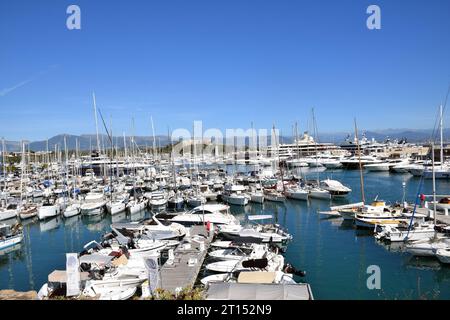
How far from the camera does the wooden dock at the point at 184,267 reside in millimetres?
13658

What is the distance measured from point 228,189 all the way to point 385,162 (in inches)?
1753

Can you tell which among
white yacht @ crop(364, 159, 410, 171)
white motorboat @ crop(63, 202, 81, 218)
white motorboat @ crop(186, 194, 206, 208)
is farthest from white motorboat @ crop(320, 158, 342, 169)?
white motorboat @ crop(63, 202, 81, 218)

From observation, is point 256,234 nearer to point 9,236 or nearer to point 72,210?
point 9,236

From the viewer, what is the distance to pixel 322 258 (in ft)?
62.1

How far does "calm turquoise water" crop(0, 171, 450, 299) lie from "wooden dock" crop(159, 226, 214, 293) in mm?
4400

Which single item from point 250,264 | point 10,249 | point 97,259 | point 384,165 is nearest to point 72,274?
point 97,259

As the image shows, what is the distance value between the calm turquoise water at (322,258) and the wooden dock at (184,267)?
173 inches

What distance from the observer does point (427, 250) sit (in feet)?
58.5

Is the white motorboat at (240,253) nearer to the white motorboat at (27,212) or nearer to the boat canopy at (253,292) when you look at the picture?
the boat canopy at (253,292)

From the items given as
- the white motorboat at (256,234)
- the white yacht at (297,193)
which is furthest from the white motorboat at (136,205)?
the white yacht at (297,193)

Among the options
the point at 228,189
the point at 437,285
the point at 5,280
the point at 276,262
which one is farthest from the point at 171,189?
the point at 437,285

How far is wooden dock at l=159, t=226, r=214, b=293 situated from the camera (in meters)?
13.7

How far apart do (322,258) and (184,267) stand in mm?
7121
